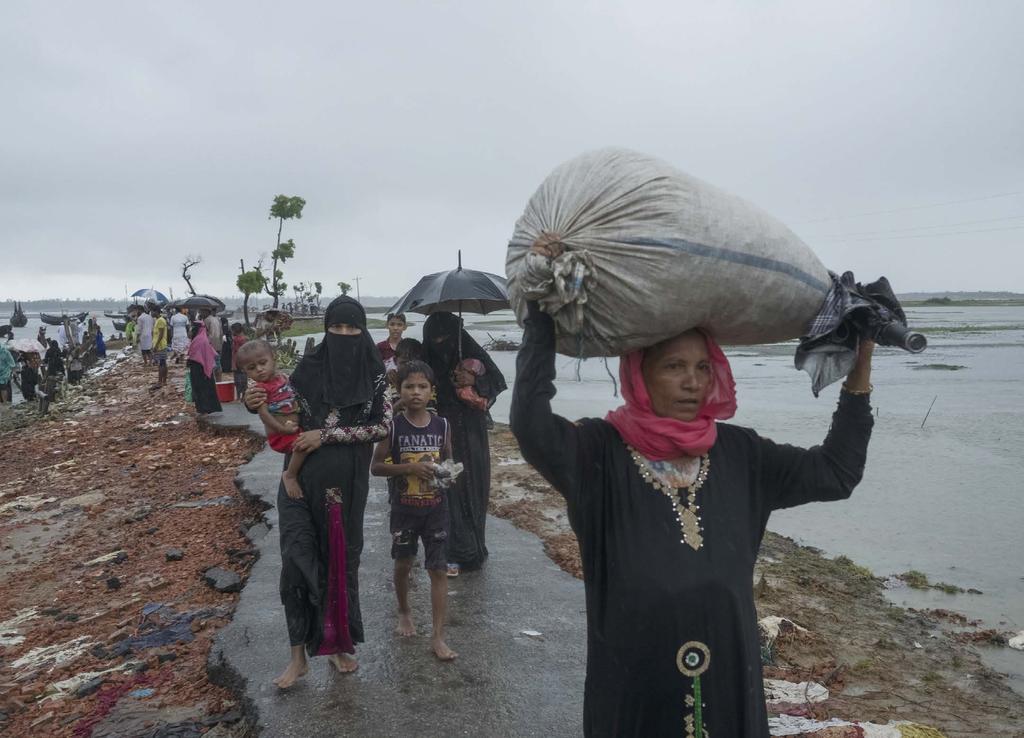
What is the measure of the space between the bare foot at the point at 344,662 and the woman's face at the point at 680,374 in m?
2.41

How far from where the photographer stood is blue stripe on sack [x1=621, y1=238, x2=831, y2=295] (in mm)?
1617

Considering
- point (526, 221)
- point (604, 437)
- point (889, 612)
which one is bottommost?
point (889, 612)

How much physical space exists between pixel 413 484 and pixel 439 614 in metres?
0.66

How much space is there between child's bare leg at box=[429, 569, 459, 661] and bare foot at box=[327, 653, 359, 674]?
0.40m

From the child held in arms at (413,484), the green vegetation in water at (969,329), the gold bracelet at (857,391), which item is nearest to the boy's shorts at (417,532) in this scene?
the child held in arms at (413,484)

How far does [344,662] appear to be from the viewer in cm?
356

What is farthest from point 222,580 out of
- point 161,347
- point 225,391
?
point 161,347

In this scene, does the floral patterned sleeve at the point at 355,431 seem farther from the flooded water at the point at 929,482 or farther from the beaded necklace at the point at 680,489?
the beaded necklace at the point at 680,489

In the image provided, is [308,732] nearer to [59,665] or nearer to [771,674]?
[59,665]

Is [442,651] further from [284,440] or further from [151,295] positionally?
[151,295]

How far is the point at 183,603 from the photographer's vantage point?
4.83 metres

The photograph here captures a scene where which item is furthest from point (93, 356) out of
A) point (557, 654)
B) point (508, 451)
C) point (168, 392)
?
point (557, 654)

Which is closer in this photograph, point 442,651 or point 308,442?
point 308,442

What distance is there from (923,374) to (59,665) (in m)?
23.3
